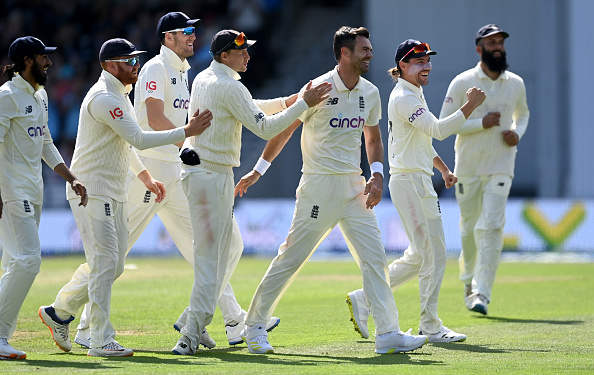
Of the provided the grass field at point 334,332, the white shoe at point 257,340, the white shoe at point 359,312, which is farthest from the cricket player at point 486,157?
the white shoe at point 257,340

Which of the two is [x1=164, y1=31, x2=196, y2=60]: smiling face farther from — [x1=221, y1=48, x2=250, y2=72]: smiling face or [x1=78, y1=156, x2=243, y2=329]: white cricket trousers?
[x1=221, y1=48, x2=250, y2=72]: smiling face

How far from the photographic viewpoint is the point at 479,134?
11344mm

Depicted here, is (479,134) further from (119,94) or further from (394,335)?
(119,94)

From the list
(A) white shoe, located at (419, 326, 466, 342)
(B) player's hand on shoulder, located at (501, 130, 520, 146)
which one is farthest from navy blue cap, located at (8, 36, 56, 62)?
(B) player's hand on shoulder, located at (501, 130, 520, 146)

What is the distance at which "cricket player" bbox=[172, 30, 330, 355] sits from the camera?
7727 millimetres

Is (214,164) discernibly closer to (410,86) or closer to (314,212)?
(314,212)

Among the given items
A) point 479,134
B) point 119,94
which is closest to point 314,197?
point 119,94

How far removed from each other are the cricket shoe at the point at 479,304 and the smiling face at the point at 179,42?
167 inches

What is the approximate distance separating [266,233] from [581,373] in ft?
47.0

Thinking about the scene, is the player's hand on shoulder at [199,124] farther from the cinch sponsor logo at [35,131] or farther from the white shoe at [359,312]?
the white shoe at [359,312]

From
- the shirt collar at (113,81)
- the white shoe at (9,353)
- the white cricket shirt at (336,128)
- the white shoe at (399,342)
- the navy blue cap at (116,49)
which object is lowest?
the white shoe at (399,342)

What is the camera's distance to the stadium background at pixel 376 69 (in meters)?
20.2

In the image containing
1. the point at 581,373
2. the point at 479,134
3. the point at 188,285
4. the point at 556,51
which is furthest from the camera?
the point at 556,51

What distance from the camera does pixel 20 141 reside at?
25.6 ft
